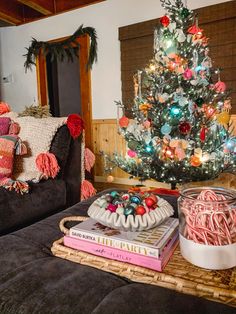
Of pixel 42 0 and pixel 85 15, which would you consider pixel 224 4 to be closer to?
pixel 85 15

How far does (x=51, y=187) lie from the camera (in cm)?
151

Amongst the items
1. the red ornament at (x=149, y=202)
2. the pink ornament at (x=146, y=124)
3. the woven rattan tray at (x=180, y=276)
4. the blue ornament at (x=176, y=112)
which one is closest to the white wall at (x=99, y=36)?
the pink ornament at (x=146, y=124)

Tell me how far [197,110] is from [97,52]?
1834 mm

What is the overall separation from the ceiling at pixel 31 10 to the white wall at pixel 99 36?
0.07 meters

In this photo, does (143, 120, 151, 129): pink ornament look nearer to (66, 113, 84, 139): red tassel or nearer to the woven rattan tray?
(66, 113, 84, 139): red tassel

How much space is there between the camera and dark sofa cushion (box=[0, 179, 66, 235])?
1227mm

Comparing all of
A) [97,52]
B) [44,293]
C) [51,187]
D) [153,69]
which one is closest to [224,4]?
[153,69]

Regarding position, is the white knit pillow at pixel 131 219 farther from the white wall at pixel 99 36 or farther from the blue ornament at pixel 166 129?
the white wall at pixel 99 36

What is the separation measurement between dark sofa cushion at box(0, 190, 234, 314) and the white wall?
9.34ft

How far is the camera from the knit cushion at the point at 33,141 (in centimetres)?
158

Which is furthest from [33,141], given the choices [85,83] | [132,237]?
[85,83]

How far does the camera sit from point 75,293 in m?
0.60

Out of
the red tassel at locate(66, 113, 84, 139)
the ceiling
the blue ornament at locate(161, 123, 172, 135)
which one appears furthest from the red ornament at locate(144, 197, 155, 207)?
the ceiling

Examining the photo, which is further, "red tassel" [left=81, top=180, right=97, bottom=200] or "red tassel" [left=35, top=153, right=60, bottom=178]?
"red tassel" [left=81, top=180, right=97, bottom=200]
